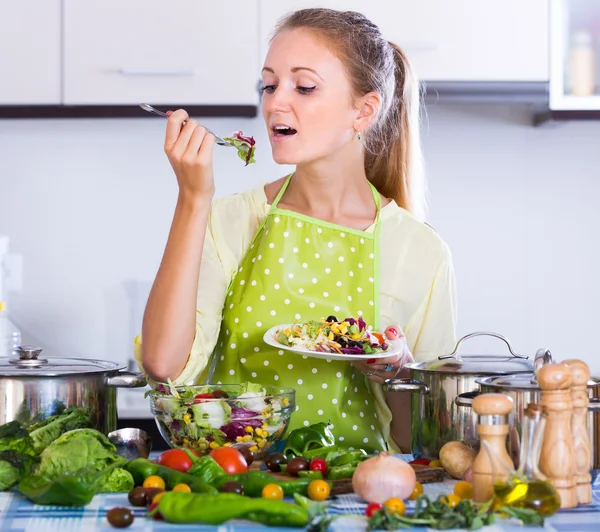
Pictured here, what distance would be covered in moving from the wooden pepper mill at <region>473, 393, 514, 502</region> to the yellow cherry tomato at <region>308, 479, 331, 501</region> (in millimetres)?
174

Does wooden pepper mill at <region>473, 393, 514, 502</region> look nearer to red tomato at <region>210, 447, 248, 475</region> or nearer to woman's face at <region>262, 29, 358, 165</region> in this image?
red tomato at <region>210, 447, 248, 475</region>

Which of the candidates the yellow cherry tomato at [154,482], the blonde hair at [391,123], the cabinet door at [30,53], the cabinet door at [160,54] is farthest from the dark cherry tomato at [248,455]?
the cabinet door at [30,53]

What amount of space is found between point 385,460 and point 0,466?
19.2 inches

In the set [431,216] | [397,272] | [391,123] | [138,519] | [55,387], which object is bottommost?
[138,519]

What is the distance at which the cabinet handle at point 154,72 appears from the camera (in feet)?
8.84

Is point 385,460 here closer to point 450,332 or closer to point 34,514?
point 34,514

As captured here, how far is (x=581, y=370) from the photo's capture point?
3.46ft

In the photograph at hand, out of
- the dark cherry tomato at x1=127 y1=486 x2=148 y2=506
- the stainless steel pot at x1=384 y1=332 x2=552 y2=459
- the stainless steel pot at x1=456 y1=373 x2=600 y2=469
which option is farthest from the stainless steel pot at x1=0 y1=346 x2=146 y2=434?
the stainless steel pot at x1=456 y1=373 x2=600 y2=469

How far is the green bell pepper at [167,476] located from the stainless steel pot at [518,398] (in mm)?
366

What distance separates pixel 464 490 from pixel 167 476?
1.18ft

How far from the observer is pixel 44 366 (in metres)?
1.36

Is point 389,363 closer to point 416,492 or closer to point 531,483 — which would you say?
point 416,492

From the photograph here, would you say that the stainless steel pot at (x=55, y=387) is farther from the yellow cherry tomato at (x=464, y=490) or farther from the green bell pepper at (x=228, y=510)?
the yellow cherry tomato at (x=464, y=490)

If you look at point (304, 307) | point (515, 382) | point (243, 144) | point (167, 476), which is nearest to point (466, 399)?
point (515, 382)
